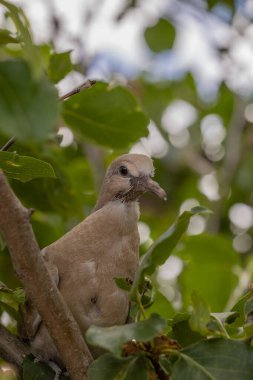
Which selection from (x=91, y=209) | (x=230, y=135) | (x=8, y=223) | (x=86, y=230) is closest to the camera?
(x=8, y=223)

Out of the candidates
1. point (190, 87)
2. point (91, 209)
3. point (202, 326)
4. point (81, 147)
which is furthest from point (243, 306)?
point (190, 87)

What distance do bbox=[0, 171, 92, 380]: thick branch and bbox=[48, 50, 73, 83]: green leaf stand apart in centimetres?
128

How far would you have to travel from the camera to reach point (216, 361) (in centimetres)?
252

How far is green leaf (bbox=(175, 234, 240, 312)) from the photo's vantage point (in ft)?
15.6

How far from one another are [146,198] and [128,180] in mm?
2826

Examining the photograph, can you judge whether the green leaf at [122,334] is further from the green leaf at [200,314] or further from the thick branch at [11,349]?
the thick branch at [11,349]

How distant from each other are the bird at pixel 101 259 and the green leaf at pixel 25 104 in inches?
54.9

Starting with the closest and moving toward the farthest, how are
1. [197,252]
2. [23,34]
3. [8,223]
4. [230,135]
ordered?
[23,34], [8,223], [197,252], [230,135]

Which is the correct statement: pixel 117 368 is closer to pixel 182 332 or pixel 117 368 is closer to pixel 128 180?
pixel 182 332

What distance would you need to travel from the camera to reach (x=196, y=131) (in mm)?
6664

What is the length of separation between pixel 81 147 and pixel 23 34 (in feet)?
10.6

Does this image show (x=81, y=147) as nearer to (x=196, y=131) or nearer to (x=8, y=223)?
(x=196, y=131)

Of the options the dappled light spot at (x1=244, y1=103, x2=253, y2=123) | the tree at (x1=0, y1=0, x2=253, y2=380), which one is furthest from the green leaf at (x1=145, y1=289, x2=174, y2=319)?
the dappled light spot at (x1=244, y1=103, x2=253, y2=123)

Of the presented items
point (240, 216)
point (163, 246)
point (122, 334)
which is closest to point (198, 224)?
point (240, 216)
